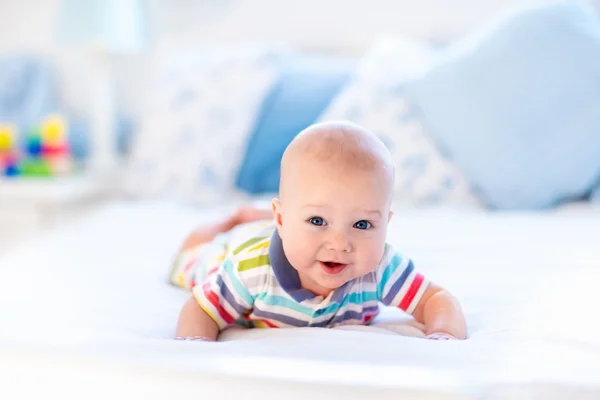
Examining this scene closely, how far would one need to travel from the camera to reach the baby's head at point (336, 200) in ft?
2.99

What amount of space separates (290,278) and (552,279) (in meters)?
0.45

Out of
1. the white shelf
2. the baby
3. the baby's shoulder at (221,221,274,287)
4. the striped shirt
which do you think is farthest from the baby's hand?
the white shelf

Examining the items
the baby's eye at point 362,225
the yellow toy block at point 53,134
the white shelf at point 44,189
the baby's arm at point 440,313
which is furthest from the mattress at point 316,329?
the yellow toy block at point 53,134

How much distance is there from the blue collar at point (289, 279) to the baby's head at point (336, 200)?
48 mm

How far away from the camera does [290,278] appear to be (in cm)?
101

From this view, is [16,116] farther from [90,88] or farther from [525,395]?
[525,395]

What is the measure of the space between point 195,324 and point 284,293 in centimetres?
12

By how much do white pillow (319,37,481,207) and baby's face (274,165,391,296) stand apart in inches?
38.5

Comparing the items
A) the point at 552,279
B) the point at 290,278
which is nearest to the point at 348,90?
the point at 552,279

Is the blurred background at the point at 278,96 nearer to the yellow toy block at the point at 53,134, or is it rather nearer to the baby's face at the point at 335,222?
the yellow toy block at the point at 53,134

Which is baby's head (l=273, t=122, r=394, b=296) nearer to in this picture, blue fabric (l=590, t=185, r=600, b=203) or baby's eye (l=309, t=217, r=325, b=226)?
baby's eye (l=309, t=217, r=325, b=226)

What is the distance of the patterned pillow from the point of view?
2.09 m

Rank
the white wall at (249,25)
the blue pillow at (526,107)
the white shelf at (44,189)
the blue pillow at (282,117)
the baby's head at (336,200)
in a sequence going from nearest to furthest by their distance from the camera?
the baby's head at (336,200) < the blue pillow at (526,107) < the blue pillow at (282,117) < the white shelf at (44,189) < the white wall at (249,25)

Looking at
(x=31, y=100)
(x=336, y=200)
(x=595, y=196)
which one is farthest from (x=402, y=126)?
(x=31, y=100)
